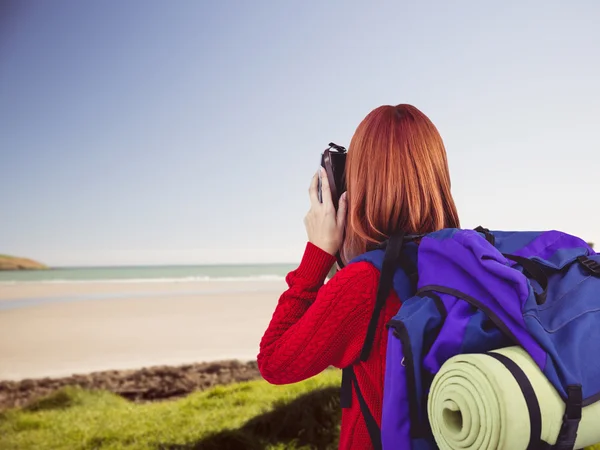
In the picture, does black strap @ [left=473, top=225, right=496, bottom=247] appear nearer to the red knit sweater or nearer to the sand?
the red knit sweater

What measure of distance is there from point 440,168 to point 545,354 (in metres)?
0.62

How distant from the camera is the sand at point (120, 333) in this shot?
800 centimetres

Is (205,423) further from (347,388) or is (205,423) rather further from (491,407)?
(491,407)

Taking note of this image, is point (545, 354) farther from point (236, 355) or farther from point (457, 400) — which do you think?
point (236, 355)

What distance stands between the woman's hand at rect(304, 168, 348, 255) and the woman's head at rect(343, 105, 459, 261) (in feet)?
0.10

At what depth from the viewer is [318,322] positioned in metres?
1.25

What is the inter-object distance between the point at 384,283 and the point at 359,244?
0.22 m

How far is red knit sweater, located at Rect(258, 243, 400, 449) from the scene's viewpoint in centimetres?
124

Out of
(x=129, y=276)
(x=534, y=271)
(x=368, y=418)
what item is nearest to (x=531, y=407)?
(x=534, y=271)

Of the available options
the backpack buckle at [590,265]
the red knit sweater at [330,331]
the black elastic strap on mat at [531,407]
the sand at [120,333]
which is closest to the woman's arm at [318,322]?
the red knit sweater at [330,331]

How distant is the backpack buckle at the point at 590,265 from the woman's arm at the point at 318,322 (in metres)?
0.51

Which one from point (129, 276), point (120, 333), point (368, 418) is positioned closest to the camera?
point (368, 418)

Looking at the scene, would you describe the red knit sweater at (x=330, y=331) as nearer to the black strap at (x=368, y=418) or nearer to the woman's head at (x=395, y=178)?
the black strap at (x=368, y=418)

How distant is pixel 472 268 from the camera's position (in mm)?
1092
